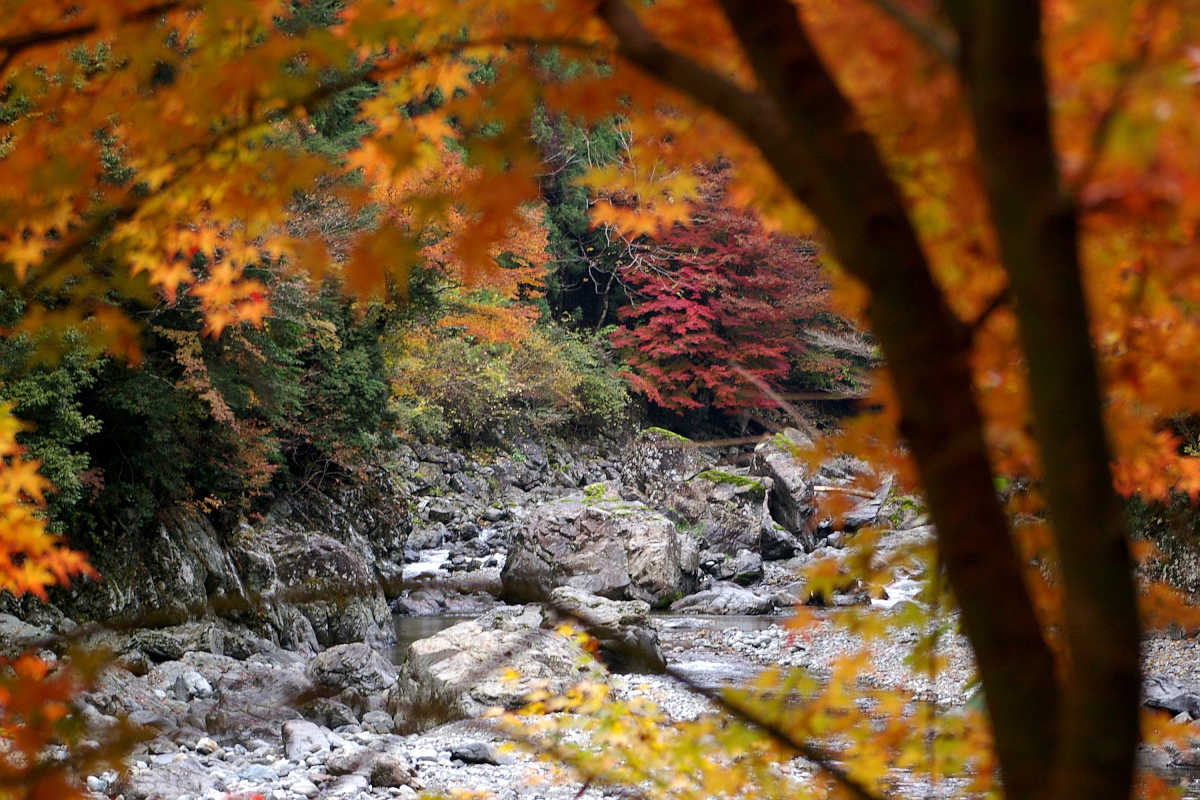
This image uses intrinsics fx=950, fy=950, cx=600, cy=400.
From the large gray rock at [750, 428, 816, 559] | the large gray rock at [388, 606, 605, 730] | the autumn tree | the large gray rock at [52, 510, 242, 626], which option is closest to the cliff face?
the large gray rock at [52, 510, 242, 626]

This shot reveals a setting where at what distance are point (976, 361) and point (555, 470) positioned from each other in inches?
753

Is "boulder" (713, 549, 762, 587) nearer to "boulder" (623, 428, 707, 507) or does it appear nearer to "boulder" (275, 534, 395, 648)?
"boulder" (623, 428, 707, 507)

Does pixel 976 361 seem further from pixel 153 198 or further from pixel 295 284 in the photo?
pixel 295 284

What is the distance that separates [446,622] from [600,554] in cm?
223

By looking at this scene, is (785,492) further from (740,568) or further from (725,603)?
(725,603)

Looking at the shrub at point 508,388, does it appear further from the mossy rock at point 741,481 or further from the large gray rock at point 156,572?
the large gray rock at point 156,572

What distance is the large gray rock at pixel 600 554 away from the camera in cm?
1209

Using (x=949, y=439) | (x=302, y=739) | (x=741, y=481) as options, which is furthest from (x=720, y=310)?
(x=949, y=439)

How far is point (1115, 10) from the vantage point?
88cm

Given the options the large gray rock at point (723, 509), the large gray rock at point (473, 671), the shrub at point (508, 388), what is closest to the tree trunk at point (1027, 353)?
the large gray rock at point (473, 671)

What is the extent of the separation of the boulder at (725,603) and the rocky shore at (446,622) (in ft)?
0.13

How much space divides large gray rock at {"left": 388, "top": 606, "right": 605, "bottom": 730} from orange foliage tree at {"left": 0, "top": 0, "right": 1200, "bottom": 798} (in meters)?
5.30

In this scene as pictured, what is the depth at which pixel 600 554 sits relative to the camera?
12.3 metres

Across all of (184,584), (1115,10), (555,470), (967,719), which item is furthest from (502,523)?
(1115,10)
